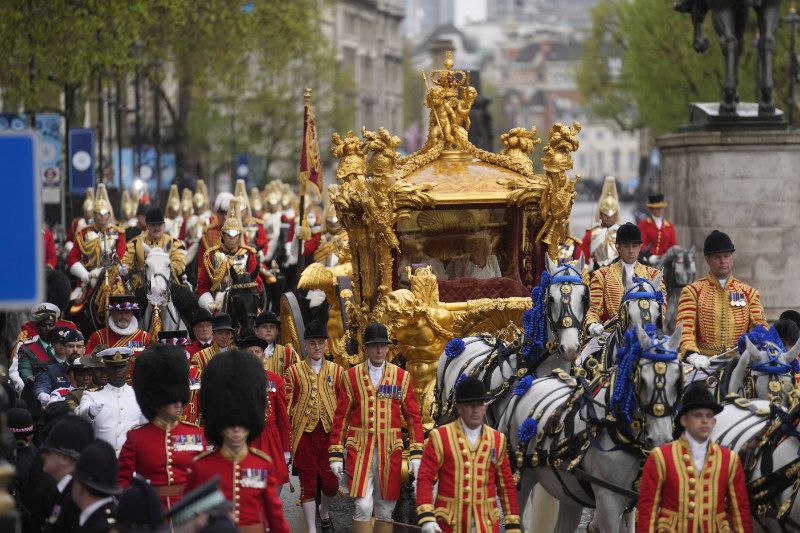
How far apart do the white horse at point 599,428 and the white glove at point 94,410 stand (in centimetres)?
265

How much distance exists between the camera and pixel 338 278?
707 inches

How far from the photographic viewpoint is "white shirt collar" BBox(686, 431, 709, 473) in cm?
1016

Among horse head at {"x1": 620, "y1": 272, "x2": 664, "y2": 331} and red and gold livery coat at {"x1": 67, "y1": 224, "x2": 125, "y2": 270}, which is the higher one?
horse head at {"x1": 620, "y1": 272, "x2": 664, "y2": 331}

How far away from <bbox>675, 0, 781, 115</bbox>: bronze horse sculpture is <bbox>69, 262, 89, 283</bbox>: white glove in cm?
792

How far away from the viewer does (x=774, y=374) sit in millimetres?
12195

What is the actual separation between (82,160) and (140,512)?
81.1 ft

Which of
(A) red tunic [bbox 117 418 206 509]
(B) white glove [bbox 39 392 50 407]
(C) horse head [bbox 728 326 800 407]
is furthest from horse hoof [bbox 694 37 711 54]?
(A) red tunic [bbox 117 418 206 509]

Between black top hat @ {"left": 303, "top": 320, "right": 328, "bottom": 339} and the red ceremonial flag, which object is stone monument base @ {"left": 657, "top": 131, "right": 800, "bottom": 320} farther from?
black top hat @ {"left": 303, "top": 320, "right": 328, "bottom": 339}

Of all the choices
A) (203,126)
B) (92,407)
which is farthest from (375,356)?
(203,126)

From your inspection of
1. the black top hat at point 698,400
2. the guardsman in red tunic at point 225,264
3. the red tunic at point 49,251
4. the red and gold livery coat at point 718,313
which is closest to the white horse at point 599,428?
the black top hat at point 698,400

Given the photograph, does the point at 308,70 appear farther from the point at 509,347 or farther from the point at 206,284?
the point at 509,347

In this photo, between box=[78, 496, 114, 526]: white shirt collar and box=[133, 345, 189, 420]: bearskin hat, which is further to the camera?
box=[133, 345, 189, 420]: bearskin hat

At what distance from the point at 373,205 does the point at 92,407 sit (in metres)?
3.99

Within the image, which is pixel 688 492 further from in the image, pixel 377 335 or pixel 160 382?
pixel 377 335
